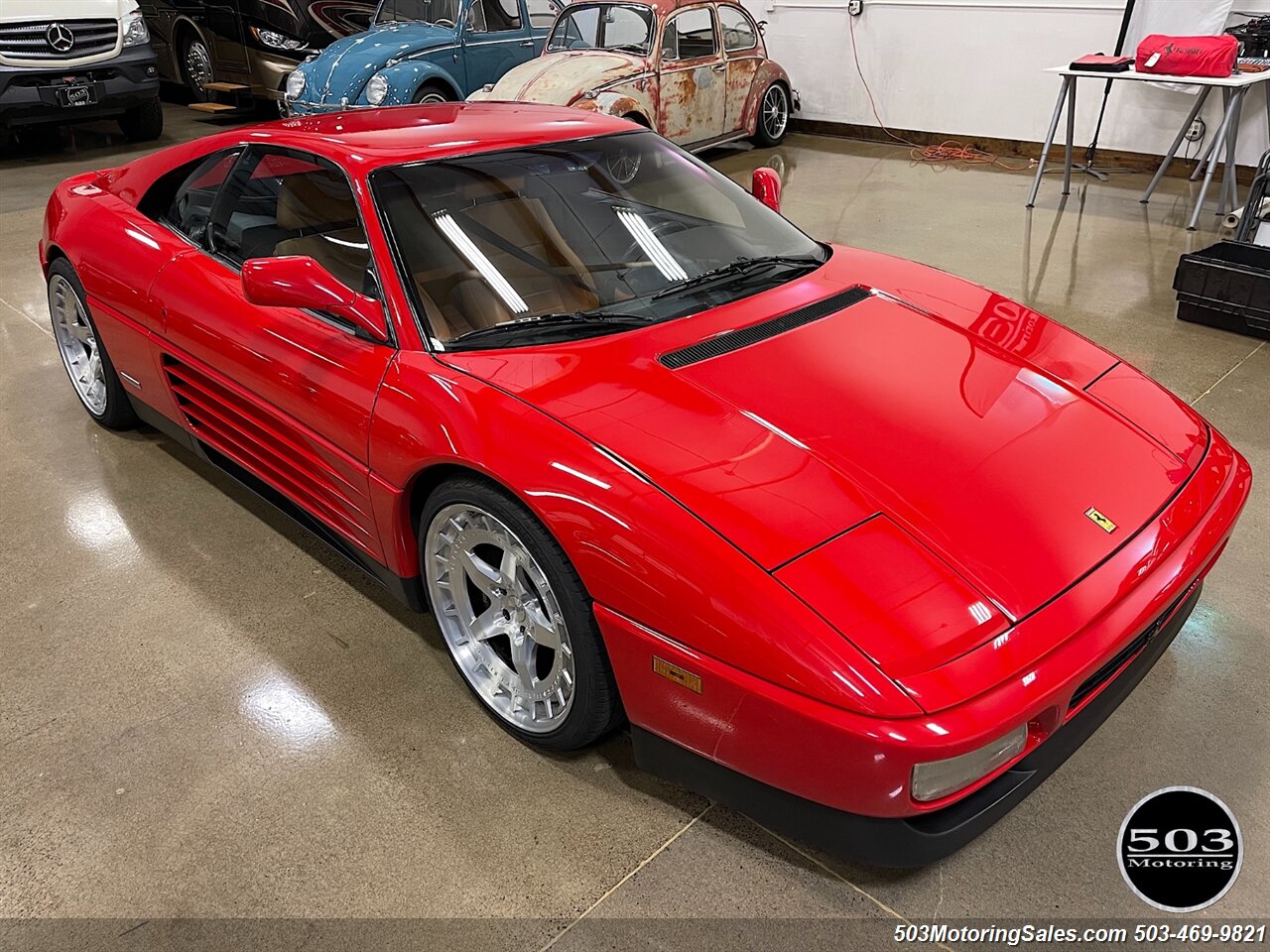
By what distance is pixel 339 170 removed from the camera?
7.32ft

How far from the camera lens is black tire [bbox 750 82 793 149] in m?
8.45

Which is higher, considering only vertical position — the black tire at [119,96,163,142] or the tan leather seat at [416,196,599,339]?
the tan leather seat at [416,196,599,339]

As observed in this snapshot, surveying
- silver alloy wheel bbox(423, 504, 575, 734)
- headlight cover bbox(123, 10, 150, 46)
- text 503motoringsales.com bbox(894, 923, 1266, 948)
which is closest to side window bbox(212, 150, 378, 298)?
silver alloy wheel bbox(423, 504, 575, 734)

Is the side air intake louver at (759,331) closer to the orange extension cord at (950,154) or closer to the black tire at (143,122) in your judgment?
the orange extension cord at (950,154)

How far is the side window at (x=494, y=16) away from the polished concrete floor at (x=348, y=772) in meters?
6.03

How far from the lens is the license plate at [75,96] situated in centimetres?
788

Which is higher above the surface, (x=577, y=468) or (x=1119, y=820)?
(x=577, y=468)

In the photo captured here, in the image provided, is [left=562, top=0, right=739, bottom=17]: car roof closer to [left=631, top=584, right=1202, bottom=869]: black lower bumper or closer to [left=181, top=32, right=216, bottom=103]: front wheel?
[left=181, top=32, right=216, bottom=103]: front wheel

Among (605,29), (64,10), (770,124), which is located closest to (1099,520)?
(605,29)

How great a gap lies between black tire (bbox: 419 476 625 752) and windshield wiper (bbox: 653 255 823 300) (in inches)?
26.4

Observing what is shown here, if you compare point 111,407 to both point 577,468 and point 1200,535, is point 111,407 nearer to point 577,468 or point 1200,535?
point 577,468

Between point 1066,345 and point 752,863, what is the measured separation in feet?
4.69

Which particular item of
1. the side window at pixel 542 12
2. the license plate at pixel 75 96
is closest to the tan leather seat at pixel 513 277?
the side window at pixel 542 12

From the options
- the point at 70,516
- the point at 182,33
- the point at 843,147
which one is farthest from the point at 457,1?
the point at 70,516
